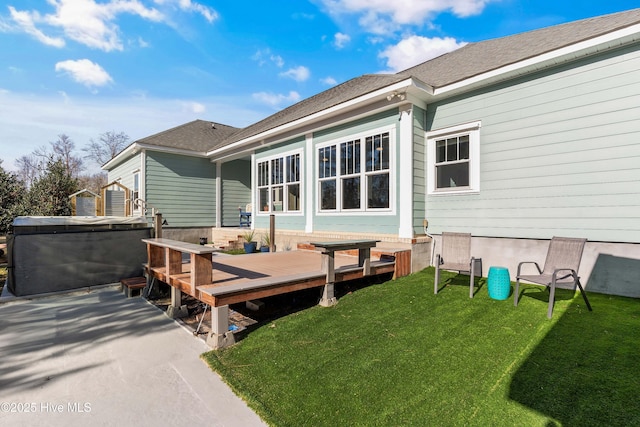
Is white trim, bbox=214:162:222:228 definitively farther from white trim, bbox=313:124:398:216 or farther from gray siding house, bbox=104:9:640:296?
white trim, bbox=313:124:398:216

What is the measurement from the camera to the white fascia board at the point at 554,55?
14.0ft

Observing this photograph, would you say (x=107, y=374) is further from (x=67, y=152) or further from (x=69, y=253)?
(x=67, y=152)

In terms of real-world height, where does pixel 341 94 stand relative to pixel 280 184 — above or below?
above

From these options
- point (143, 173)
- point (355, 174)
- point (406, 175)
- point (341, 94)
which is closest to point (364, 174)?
point (355, 174)

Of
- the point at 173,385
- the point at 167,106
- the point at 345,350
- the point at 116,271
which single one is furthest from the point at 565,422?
the point at 167,106

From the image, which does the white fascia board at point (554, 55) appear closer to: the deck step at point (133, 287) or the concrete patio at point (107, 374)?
the concrete patio at point (107, 374)

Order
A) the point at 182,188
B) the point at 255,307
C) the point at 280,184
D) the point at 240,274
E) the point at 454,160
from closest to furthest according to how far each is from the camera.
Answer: the point at 240,274 → the point at 255,307 → the point at 454,160 → the point at 280,184 → the point at 182,188

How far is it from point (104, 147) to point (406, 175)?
3935 cm

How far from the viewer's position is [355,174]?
7.26 m

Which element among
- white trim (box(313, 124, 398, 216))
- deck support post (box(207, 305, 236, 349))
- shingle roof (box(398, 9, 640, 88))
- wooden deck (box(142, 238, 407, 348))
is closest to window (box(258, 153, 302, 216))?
white trim (box(313, 124, 398, 216))

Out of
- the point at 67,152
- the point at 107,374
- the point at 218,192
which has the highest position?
the point at 67,152

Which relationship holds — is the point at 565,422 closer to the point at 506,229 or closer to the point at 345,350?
the point at 345,350

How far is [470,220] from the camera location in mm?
5945

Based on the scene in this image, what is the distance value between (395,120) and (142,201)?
928 cm
